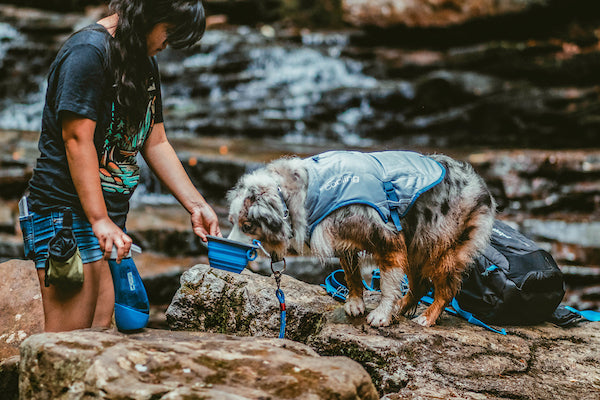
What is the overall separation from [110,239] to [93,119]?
536 mm

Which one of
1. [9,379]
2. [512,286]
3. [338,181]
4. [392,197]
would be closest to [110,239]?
[9,379]

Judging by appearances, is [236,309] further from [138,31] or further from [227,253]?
[138,31]

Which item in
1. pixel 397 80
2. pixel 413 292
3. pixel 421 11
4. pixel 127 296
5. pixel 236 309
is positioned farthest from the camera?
pixel 421 11

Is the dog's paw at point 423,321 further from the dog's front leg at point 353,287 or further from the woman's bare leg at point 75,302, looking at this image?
the woman's bare leg at point 75,302

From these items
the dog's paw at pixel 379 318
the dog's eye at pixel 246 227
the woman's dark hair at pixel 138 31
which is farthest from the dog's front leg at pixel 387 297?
the woman's dark hair at pixel 138 31

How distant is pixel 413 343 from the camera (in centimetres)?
300

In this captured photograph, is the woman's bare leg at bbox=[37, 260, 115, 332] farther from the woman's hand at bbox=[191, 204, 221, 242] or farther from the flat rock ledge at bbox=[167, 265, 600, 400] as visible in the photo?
the flat rock ledge at bbox=[167, 265, 600, 400]

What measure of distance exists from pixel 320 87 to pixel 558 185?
20.3 feet

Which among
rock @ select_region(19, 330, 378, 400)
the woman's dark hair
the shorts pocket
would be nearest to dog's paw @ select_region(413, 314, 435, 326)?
rock @ select_region(19, 330, 378, 400)

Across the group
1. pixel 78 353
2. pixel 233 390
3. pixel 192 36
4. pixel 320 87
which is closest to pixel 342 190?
pixel 192 36

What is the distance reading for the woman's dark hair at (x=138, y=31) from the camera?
2234 millimetres

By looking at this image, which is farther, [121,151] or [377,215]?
[377,215]

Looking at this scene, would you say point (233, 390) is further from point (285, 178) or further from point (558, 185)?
point (558, 185)

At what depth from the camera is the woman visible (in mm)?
2193
